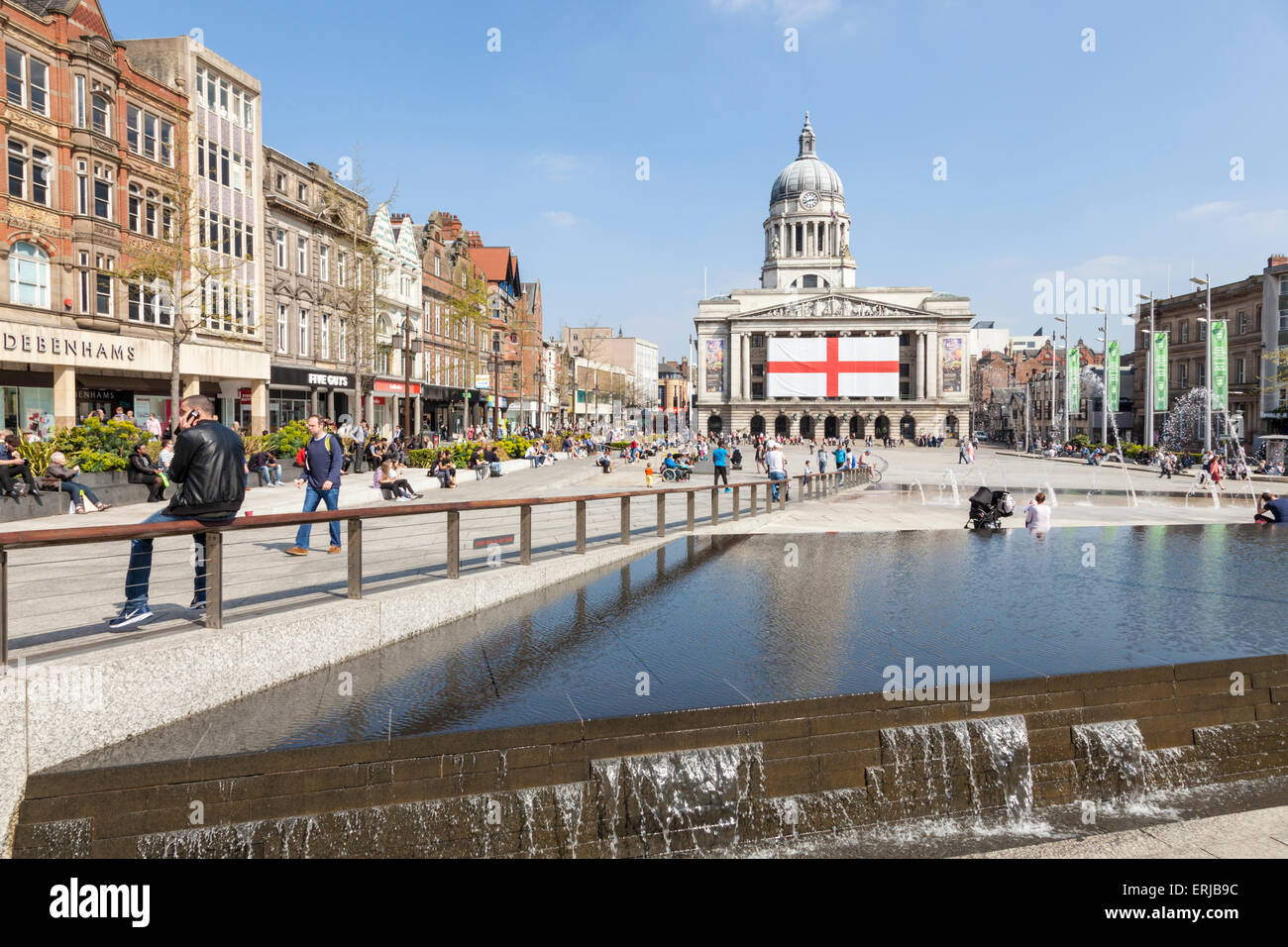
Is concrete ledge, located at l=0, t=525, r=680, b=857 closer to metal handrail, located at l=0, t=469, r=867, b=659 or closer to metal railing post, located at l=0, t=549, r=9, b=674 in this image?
metal railing post, located at l=0, t=549, r=9, b=674

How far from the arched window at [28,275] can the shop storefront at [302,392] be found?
1252 centimetres

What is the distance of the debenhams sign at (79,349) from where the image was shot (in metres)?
26.3

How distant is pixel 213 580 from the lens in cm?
662

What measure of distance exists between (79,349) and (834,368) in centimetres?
10340

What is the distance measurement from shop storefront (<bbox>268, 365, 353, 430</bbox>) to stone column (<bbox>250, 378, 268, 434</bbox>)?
0.77 metres

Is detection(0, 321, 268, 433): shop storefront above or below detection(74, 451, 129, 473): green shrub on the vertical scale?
above

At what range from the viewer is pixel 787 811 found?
→ 632 cm

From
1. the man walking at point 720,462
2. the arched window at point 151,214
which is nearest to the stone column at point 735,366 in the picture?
the man walking at point 720,462

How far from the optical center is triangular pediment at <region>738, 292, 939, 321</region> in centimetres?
12875

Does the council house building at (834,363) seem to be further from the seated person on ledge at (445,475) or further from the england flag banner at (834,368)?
the seated person on ledge at (445,475)

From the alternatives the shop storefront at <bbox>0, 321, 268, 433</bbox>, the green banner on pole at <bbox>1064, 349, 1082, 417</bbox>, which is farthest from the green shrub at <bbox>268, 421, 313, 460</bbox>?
the green banner on pole at <bbox>1064, 349, 1082, 417</bbox>

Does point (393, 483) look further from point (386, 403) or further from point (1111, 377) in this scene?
point (1111, 377)
